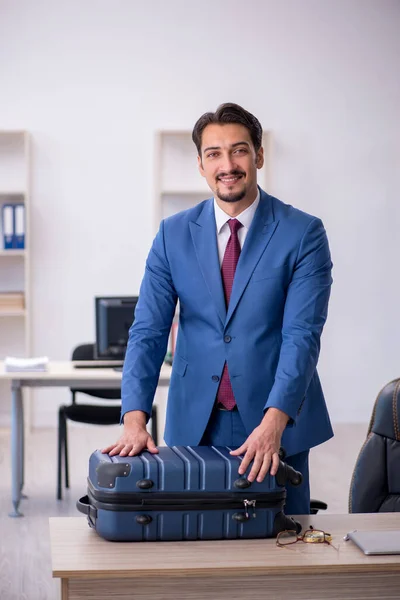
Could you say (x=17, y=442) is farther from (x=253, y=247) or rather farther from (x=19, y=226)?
(x=253, y=247)

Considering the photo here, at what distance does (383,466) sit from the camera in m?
2.41

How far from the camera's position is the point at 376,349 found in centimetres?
724

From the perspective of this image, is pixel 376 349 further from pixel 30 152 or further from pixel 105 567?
pixel 105 567

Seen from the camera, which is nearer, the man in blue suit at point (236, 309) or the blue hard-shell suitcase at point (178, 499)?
the blue hard-shell suitcase at point (178, 499)

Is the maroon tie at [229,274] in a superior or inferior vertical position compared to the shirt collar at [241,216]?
inferior

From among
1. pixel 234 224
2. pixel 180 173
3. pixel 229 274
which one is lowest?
pixel 229 274

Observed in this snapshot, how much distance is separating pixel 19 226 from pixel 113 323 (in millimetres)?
2031

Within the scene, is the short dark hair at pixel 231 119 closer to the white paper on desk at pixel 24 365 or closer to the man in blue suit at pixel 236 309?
the man in blue suit at pixel 236 309

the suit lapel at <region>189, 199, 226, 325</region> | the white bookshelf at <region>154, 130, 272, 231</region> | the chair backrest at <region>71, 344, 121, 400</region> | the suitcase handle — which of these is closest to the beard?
the suit lapel at <region>189, 199, 226, 325</region>

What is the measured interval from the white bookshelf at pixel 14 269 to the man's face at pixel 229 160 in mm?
4534

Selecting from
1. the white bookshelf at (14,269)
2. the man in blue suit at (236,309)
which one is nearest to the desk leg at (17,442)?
the white bookshelf at (14,269)

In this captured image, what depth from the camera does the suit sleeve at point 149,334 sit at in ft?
7.22

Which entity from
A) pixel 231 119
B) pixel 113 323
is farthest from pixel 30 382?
pixel 231 119

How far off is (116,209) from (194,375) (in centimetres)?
476
